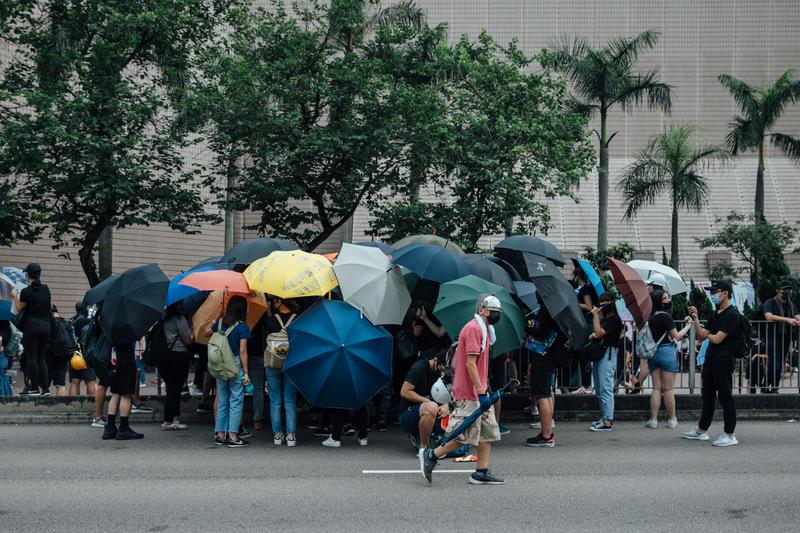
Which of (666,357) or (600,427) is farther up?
Result: (666,357)

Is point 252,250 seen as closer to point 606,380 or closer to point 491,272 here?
point 491,272

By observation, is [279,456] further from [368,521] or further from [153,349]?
[368,521]

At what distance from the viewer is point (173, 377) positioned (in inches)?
467

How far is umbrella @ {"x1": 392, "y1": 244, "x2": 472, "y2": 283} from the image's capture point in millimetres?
10805

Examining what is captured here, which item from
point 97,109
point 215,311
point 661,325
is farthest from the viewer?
point 97,109

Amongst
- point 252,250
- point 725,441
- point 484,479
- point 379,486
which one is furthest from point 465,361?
point 252,250

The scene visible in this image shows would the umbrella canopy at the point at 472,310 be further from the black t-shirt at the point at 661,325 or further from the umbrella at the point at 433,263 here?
the black t-shirt at the point at 661,325

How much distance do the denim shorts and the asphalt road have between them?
89cm

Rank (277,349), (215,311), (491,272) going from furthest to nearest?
(215,311)
(491,272)
(277,349)

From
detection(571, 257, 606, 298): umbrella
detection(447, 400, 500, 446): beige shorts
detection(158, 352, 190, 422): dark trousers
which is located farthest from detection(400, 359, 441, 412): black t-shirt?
detection(158, 352, 190, 422): dark trousers

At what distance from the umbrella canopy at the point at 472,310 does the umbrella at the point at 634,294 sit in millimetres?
2122

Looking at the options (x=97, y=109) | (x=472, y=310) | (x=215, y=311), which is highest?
(x=97, y=109)

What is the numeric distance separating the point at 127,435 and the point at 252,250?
2853mm

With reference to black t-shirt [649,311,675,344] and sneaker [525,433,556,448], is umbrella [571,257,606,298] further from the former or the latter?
sneaker [525,433,556,448]
